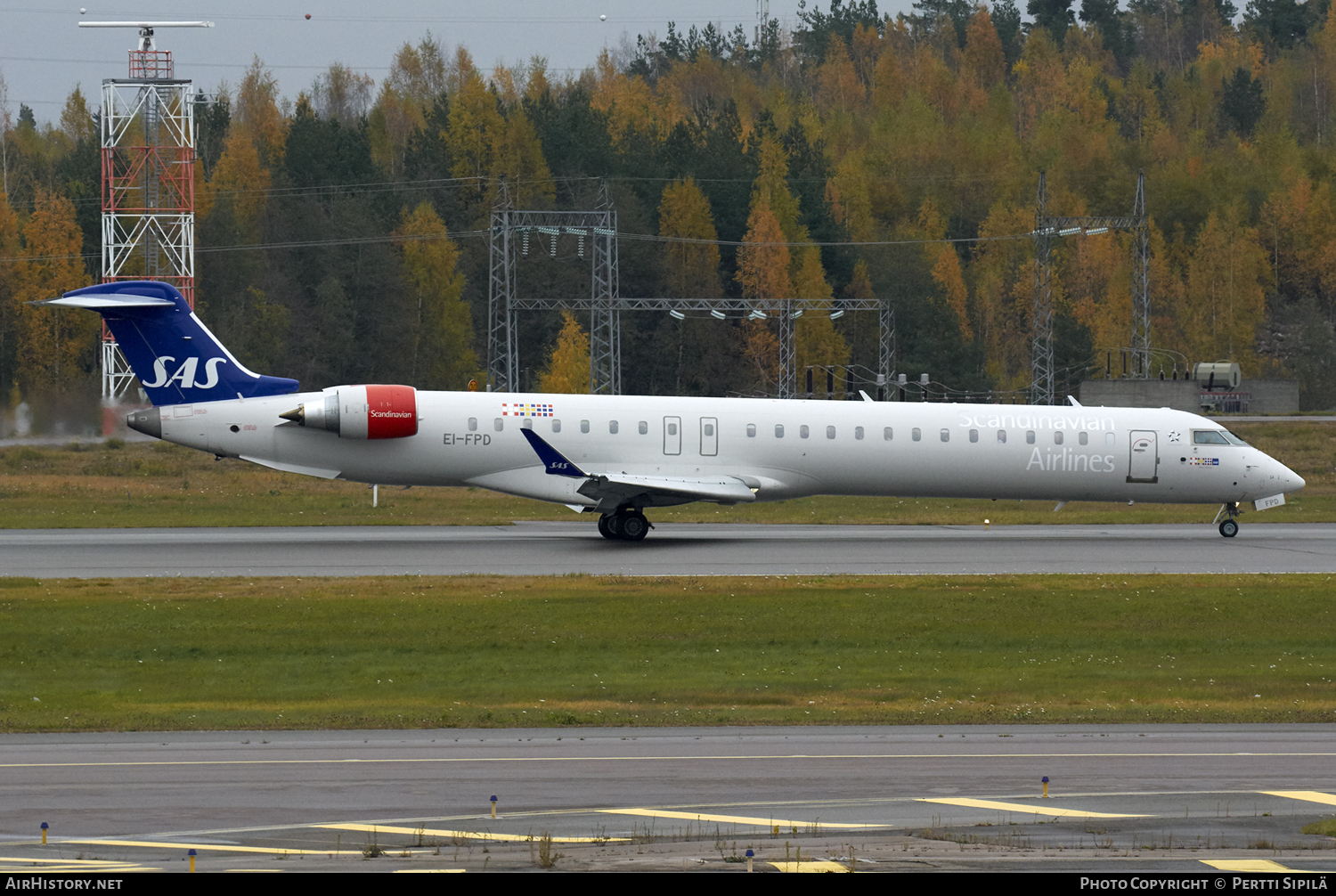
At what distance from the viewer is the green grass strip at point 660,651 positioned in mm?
16844

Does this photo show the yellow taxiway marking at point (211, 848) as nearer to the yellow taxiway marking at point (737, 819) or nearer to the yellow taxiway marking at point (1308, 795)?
the yellow taxiway marking at point (737, 819)

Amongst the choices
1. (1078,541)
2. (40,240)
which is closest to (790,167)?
(40,240)

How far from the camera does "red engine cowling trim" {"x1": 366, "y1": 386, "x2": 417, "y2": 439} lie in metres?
30.8

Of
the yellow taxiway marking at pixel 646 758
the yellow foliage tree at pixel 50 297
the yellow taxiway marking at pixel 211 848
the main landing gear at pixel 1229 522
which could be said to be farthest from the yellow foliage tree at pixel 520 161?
the yellow taxiway marking at pixel 211 848

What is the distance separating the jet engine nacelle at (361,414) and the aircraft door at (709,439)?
621 centimetres

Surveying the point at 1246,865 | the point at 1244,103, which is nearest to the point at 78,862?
the point at 1246,865

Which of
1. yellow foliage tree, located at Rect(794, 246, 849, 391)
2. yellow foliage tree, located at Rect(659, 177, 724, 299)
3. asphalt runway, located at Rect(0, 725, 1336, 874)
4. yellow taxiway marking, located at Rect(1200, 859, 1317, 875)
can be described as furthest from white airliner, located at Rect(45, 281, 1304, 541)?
yellow foliage tree, located at Rect(659, 177, 724, 299)

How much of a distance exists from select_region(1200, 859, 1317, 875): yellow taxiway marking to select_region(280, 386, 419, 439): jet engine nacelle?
75.7 feet

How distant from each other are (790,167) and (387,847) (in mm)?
98095

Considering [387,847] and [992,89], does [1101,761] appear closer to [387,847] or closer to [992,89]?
[387,847]

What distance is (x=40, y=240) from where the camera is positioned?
3233 inches

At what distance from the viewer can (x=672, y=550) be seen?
100 ft

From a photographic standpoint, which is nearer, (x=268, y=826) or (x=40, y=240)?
(x=268, y=826)

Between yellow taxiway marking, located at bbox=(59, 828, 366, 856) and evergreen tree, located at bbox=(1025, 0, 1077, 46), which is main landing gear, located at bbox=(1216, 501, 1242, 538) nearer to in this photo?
yellow taxiway marking, located at bbox=(59, 828, 366, 856)
